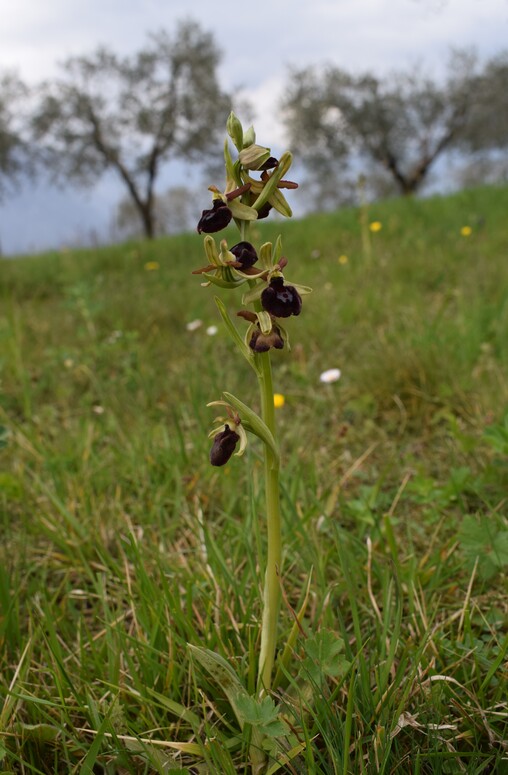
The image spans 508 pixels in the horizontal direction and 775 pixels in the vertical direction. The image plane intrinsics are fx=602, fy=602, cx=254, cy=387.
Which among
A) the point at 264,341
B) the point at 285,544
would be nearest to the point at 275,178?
the point at 264,341

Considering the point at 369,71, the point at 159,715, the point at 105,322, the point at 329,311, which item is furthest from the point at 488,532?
the point at 369,71

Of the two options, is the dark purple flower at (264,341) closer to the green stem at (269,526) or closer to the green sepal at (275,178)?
the green stem at (269,526)

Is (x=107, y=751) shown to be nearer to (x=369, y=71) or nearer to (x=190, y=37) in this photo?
(x=190, y=37)

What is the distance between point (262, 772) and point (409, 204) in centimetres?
782

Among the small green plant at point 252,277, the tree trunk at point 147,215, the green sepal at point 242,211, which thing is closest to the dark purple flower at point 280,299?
the small green plant at point 252,277

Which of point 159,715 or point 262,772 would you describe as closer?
point 262,772

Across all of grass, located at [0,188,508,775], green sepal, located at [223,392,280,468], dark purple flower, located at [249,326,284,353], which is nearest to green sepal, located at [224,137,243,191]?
dark purple flower, located at [249,326,284,353]

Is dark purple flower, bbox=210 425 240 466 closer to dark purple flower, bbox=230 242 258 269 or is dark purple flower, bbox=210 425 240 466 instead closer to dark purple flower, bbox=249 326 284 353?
dark purple flower, bbox=249 326 284 353

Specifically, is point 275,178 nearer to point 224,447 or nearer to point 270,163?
point 270,163

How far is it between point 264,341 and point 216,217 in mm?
223

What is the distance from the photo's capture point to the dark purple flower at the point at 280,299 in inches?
40.0

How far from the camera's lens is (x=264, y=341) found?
1.00m

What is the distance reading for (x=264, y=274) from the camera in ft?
3.37

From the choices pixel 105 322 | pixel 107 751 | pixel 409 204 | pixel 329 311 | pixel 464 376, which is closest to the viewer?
pixel 107 751
